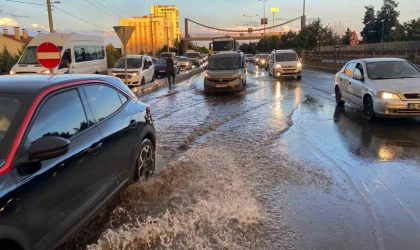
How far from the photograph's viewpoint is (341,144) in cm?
732

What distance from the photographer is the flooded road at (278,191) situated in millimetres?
3688

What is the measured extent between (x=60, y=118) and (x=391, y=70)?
30.0ft

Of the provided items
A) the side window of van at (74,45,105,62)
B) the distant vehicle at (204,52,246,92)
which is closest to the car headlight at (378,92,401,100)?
the distant vehicle at (204,52,246,92)

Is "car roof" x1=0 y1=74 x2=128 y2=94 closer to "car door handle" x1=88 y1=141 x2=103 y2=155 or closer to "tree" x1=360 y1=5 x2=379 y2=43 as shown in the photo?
"car door handle" x1=88 y1=141 x2=103 y2=155

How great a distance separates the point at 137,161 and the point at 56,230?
1.90 metres

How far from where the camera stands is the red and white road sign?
34.6 ft

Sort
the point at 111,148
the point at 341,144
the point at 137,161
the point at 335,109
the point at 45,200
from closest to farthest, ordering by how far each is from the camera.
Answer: the point at 45,200 < the point at 111,148 < the point at 137,161 < the point at 341,144 < the point at 335,109

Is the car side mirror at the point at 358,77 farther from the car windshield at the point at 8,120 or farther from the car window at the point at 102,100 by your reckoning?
the car windshield at the point at 8,120

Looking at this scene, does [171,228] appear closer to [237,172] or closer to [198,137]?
[237,172]

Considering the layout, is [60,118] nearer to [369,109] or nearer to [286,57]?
[369,109]

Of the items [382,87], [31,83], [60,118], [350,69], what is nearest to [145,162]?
[60,118]

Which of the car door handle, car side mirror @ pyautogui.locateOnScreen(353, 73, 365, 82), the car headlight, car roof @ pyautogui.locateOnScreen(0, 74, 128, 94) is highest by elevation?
car roof @ pyautogui.locateOnScreen(0, 74, 128, 94)

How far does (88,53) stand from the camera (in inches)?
766

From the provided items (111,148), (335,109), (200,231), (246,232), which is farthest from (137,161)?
(335,109)
